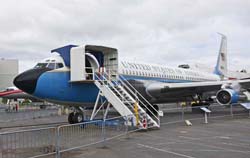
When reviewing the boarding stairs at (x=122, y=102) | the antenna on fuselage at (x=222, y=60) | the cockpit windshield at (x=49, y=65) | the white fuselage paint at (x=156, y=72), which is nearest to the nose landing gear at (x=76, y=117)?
the boarding stairs at (x=122, y=102)

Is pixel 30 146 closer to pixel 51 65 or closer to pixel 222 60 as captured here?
pixel 51 65

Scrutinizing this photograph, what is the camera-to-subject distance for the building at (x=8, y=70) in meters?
103

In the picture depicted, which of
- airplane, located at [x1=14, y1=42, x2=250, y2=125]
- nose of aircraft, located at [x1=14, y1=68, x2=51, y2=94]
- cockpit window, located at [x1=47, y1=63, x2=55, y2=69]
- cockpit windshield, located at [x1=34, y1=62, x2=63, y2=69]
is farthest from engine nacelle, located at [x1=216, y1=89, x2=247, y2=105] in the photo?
nose of aircraft, located at [x1=14, y1=68, x2=51, y2=94]

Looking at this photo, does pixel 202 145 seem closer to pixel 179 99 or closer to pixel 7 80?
pixel 179 99

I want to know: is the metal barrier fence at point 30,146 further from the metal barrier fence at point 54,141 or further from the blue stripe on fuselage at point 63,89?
the blue stripe on fuselage at point 63,89

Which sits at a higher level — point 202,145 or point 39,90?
point 39,90

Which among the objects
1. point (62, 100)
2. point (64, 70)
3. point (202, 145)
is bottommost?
point (202, 145)

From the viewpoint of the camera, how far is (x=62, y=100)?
1450 cm

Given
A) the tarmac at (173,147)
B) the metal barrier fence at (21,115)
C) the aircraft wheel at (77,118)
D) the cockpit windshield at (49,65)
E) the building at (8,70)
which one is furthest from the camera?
the building at (8,70)

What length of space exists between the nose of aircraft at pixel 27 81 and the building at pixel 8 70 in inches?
3750

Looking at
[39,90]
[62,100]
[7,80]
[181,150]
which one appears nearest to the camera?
[181,150]

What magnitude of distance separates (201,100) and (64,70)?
16.7 meters

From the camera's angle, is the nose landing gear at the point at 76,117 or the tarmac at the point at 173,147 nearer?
the tarmac at the point at 173,147

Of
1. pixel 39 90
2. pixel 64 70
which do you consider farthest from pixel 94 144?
pixel 64 70
